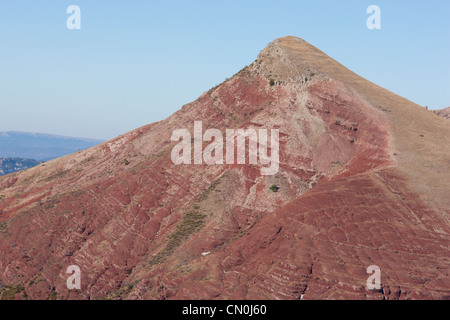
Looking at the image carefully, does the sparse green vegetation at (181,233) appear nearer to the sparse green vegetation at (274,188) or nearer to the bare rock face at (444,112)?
the sparse green vegetation at (274,188)

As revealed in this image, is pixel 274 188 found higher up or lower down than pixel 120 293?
higher up

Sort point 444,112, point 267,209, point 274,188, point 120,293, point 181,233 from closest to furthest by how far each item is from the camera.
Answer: point 120,293, point 181,233, point 267,209, point 274,188, point 444,112

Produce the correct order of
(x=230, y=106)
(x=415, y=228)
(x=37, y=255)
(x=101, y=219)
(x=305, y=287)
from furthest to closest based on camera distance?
(x=230, y=106)
(x=101, y=219)
(x=37, y=255)
(x=415, y=228)
(x=305, y=287)

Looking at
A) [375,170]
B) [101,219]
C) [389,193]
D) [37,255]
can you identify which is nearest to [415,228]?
[389,193]

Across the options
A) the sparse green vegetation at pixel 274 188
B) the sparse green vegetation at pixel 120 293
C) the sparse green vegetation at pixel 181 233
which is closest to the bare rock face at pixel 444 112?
the sparse green vegetation at pixel 274 188

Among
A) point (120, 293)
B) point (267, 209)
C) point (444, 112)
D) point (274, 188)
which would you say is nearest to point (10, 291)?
point (120, 293)

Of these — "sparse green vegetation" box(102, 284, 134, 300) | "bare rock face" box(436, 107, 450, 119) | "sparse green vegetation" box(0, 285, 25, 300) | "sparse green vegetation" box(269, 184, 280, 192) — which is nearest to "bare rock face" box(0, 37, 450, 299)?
"sparse green vegetation" box(0, 285, 25, 300)

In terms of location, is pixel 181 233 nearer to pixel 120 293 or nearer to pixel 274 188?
pixel 120 293

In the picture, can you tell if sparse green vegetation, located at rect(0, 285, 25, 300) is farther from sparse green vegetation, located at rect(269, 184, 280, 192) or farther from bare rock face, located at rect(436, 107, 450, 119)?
bare rock face, located at rect(436, 107, 450, 119)

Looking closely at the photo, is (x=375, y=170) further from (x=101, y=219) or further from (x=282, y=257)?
(x=101, y=219)
